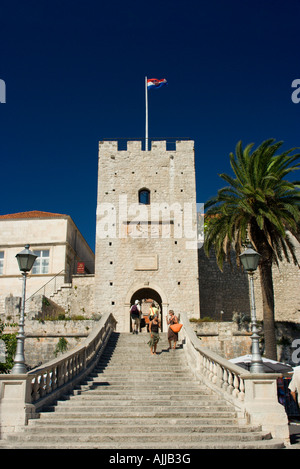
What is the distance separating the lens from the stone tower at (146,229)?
77.8 feet

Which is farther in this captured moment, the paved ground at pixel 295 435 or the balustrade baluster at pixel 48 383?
the balustrade baluster at pixel 48 383

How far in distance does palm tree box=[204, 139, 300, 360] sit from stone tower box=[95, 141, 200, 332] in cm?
467

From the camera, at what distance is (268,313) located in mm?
18531

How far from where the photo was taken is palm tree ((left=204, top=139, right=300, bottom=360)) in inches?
723

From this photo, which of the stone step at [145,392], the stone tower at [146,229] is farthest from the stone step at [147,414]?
the stone tower at [146,229]

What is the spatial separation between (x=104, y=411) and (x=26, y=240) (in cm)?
1882

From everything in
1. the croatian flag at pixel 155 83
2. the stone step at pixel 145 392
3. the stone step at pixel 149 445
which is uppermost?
the croatian flag at pixel 155 83

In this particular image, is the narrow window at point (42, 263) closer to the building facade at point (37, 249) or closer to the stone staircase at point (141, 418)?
the building facade at point (37, 249)

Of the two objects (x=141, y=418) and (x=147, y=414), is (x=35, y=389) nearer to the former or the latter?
(x=141, y=418)

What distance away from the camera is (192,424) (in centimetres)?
918

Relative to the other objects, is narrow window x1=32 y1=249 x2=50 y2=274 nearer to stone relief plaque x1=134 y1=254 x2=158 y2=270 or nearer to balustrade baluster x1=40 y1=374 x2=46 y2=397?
stone relief plaque x1=134 y1=254 x2=158 y2=270

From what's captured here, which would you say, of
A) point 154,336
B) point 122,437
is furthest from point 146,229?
point 122,437
